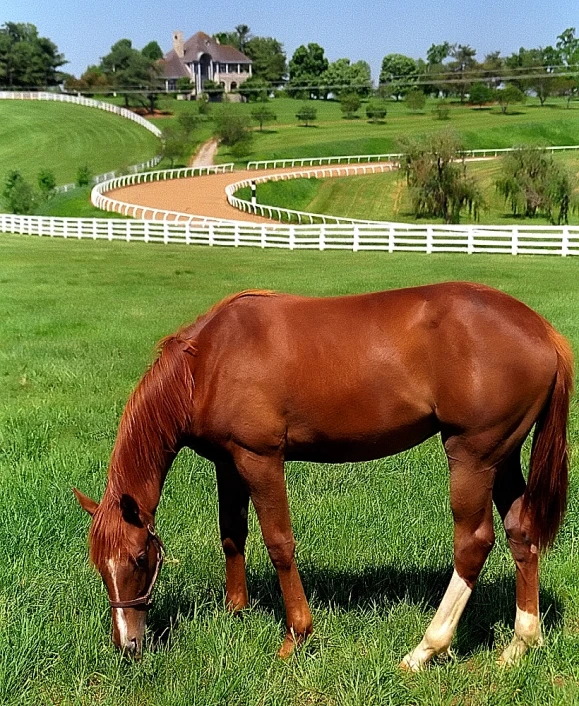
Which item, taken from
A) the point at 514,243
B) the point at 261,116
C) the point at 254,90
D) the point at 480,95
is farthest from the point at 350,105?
the point at 514,243

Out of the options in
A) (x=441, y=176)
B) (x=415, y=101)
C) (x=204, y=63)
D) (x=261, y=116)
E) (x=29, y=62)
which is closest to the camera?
(x=441, y=176)

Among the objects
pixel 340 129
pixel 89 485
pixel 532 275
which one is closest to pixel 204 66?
pixel 340 129

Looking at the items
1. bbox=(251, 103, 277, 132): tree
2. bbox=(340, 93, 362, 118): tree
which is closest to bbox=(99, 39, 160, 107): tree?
bbox=(251, 103, 277, 132): tree

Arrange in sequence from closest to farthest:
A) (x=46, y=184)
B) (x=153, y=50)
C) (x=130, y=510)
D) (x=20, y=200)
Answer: (x=130, y=510) < (x=20, y=200) < (x=46, y=184) < (x=153, y=50)

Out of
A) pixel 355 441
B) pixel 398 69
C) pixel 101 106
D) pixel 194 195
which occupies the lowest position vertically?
pixel 194 195

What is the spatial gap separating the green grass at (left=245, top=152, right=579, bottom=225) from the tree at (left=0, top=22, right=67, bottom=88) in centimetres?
8482

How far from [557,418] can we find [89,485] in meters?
3.49

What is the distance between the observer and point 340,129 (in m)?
→ 99.5

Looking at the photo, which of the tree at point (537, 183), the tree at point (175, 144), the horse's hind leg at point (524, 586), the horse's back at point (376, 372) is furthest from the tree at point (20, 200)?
the horse's hind leg at point (524, 586)

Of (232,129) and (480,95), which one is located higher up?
(480,95)

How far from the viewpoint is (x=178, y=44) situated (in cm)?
14925

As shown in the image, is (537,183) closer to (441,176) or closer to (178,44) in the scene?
(441,176)

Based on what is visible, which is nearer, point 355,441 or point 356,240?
point 355,441

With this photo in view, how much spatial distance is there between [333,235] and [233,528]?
29293 mm
